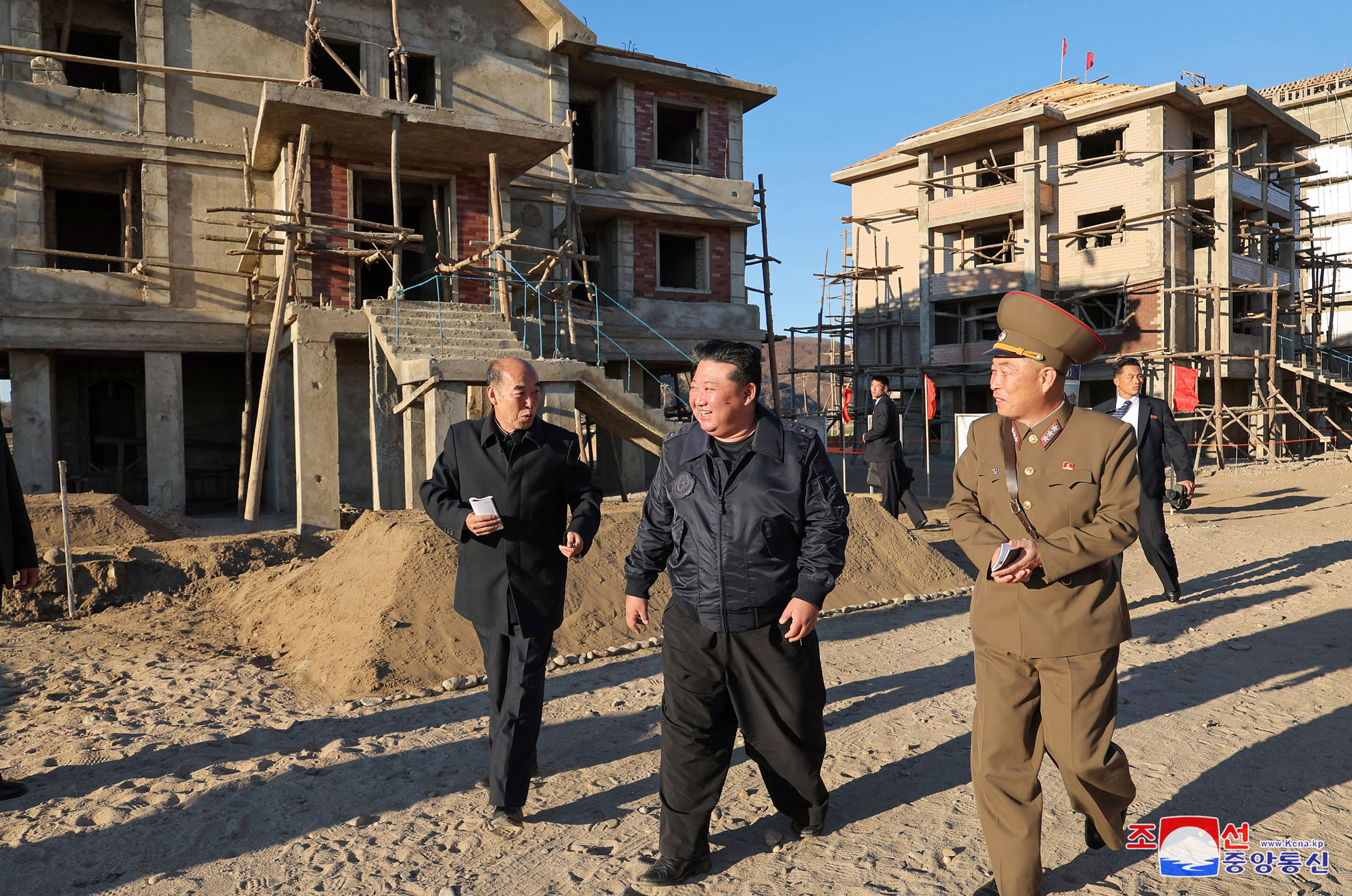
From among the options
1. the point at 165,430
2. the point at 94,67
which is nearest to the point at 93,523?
the point at 165,430

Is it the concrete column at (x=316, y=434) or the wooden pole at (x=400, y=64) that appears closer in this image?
the concrete column at (x=316, y=434)

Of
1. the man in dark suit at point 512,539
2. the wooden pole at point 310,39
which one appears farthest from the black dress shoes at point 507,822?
the wooden pole at point 310,39

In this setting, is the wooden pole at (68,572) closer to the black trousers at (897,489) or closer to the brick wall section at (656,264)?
the black trousers at (897,489)

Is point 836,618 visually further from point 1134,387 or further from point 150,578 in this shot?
point 150,578

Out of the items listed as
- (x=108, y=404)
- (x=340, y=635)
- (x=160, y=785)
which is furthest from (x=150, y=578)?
(x=108, y=404)

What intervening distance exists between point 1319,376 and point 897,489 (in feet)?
75.1

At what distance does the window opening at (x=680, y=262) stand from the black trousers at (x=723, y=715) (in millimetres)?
16828

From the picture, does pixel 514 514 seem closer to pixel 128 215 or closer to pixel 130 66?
pixel 130 66

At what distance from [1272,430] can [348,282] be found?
26453 mm

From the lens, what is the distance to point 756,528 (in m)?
3.36

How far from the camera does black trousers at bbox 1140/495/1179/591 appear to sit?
24.1 feet

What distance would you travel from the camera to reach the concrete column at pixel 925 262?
31109mm

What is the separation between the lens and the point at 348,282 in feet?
47.3

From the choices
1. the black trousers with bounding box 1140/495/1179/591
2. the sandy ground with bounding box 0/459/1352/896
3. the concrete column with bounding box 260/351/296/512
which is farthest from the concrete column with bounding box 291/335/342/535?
the black trousers with bounding box 1140/495/1179/591
